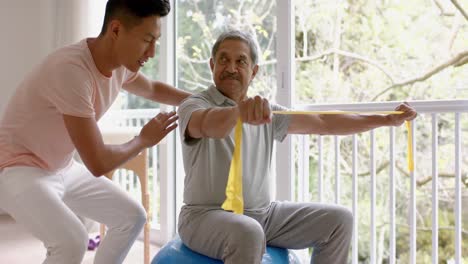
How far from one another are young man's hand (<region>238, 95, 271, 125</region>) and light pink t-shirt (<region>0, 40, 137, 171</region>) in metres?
0.47

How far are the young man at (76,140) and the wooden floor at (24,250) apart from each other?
4.20 feet

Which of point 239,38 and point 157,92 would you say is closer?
point 239,38

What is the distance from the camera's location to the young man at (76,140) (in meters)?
1.46

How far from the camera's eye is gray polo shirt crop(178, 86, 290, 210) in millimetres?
1657

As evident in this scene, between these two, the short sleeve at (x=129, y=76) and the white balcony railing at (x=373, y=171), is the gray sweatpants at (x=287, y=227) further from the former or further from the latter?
the white balcony railing at (x=373, y=171)

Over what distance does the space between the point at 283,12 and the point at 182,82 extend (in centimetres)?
116

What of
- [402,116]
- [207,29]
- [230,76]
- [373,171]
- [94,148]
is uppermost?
[207,29]

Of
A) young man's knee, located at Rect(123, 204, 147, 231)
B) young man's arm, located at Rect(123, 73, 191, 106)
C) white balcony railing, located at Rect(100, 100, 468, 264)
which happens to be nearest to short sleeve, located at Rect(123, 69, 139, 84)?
young man's arm, located at Rect(123, 73, 191, 106)

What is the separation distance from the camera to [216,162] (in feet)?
5.58

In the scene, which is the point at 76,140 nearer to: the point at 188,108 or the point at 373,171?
the point at 188,108

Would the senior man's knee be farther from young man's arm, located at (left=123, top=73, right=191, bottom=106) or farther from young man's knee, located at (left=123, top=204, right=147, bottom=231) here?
young man's arm, located at (left=123, top=73, right=191, bottom=106)

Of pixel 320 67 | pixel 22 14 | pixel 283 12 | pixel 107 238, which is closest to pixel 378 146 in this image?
pixel 320 67

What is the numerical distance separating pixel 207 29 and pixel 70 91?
2.17m

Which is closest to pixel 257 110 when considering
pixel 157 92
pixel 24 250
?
pixel 157 92
